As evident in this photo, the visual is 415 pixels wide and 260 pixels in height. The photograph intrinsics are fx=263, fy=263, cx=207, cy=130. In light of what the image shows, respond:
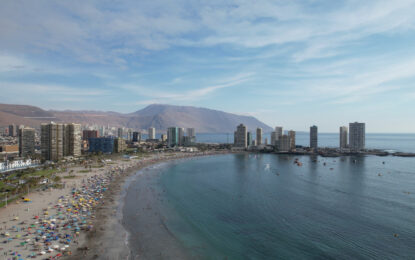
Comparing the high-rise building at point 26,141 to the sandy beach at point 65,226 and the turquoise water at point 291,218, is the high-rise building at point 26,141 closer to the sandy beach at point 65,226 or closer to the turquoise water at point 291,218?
the sandy beach at point 65,226

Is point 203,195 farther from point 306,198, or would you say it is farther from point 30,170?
point 30,170

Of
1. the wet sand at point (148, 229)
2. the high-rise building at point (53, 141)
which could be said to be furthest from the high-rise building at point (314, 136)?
the high-rise building at point (53, 141)

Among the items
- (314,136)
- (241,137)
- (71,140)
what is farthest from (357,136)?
(71,140)

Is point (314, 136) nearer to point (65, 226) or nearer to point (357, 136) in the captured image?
point (357, 136)

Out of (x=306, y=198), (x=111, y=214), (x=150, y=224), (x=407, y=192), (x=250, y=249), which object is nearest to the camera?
(x=250, y=249)

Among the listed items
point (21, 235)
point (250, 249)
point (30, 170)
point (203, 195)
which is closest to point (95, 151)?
point (30, 170)
